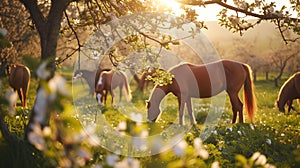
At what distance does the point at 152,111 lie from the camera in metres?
11.7

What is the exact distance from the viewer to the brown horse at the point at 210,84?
12750 mm

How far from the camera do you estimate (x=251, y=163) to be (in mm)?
2033

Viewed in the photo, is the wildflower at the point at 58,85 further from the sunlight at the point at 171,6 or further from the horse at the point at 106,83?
the horse at the point at 106,83

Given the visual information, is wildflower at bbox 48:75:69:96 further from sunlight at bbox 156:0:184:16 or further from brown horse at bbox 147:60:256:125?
brown horse at bbox 147:60:256:125

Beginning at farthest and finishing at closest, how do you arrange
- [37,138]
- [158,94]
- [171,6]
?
Answer: [158,94] < [171,6] < [37,138]

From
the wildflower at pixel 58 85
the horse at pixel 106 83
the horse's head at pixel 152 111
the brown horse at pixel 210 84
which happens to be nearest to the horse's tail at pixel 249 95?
the brown horse at pixel 210 84

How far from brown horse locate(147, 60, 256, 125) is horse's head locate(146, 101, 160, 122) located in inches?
6.6

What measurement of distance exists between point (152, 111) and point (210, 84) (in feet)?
9.57

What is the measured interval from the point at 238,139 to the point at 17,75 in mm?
10779

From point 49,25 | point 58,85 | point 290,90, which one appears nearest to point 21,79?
point 290,90

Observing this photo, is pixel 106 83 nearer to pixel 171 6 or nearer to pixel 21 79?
pixel 21 79

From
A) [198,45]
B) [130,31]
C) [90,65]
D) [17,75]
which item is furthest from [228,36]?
[130,31]

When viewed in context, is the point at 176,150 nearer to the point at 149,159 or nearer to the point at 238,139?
the point at 149,159

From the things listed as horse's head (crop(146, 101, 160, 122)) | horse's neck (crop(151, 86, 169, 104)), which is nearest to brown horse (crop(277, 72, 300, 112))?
horse's neck (crop(151, 86, 169, 104))
